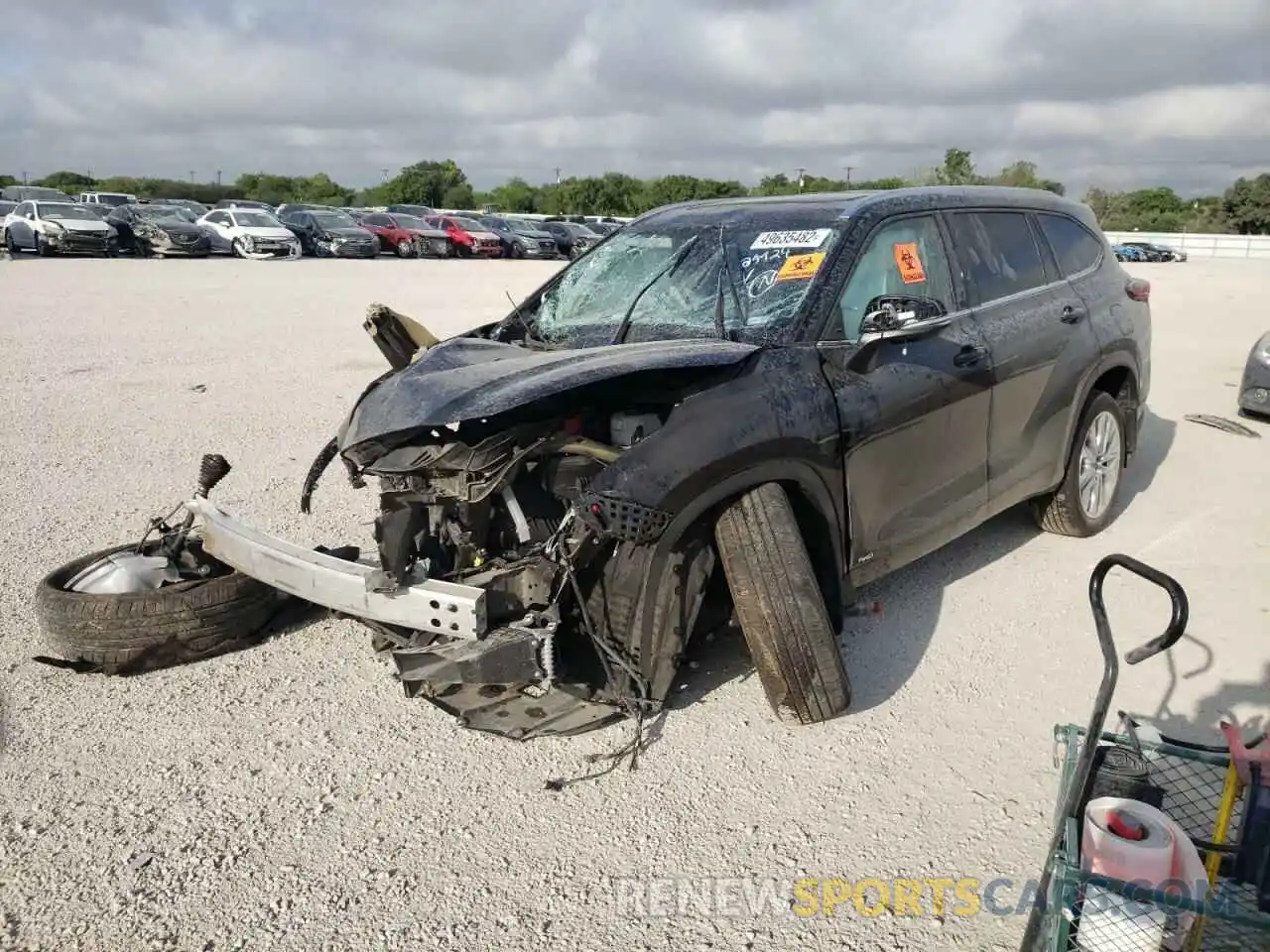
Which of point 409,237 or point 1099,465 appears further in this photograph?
point 409,237

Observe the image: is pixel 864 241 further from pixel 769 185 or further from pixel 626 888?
pixel 769 185

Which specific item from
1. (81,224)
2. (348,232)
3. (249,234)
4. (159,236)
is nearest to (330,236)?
(348,232)

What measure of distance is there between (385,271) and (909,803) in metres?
23.5

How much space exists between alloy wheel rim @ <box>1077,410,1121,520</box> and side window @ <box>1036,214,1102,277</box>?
2.73 ft

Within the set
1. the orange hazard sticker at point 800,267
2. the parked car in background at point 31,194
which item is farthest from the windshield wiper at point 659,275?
the parked car in background at point 31,194

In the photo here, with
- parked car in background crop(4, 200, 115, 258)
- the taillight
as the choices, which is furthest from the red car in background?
the taillight

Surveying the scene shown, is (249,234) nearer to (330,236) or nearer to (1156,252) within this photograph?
(330,236)

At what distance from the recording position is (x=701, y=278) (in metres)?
4.34

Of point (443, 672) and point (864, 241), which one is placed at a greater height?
point (864, 241)

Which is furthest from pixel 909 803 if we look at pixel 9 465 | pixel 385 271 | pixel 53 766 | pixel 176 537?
pixel 385 271

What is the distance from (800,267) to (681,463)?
129cm

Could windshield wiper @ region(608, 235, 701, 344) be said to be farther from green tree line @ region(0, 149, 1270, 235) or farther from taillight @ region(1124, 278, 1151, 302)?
green tree line @ region(0, 149, 1270, 235)

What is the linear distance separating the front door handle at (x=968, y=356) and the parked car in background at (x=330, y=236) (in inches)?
1077

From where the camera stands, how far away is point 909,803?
318 centimetres
